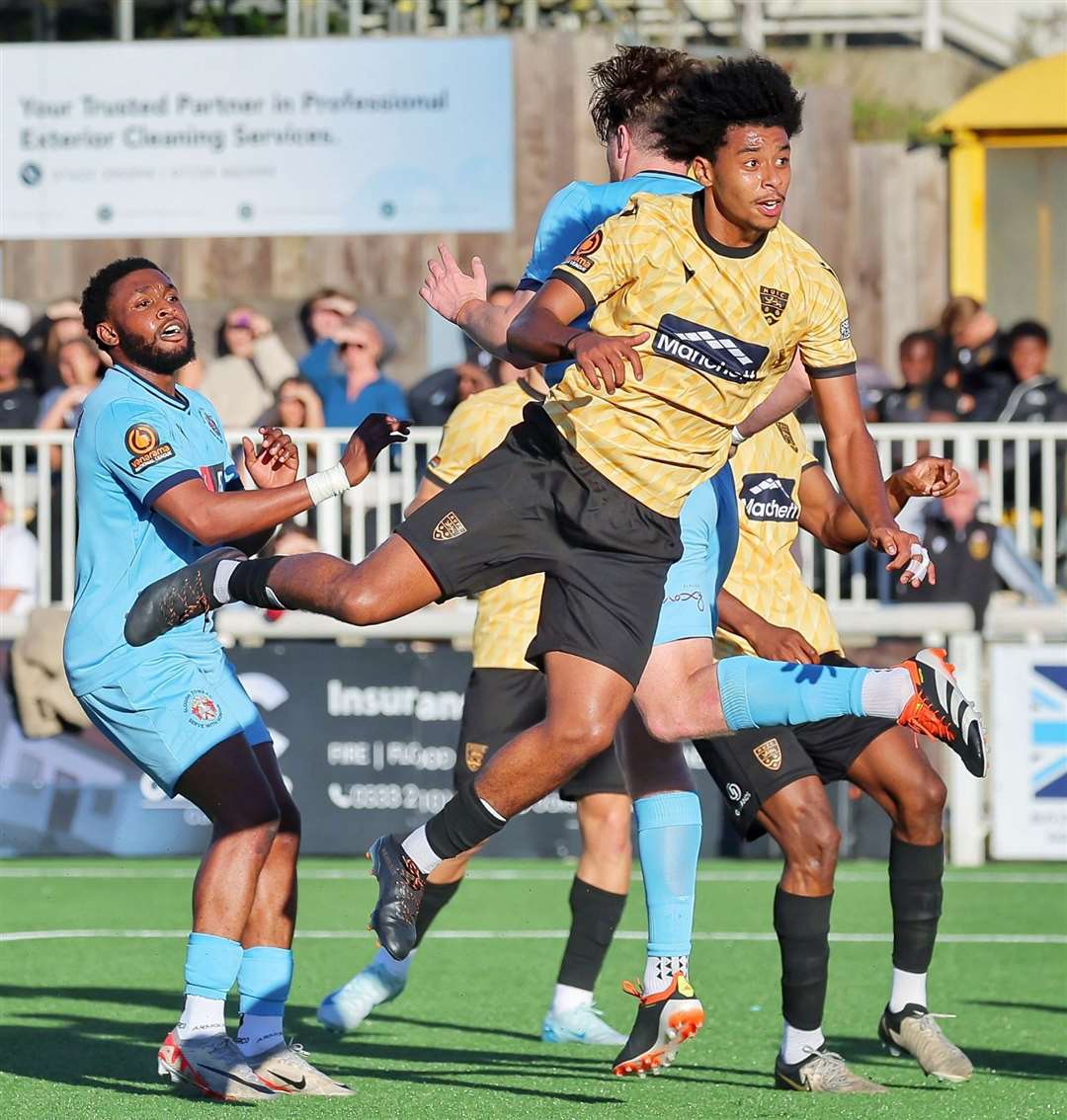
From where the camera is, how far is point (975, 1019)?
752 cm

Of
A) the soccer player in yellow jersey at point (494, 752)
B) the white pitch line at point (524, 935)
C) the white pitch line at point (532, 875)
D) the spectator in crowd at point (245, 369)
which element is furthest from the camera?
the spectator in crowd at point (245, 369)

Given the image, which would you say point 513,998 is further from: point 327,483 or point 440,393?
point 440,393

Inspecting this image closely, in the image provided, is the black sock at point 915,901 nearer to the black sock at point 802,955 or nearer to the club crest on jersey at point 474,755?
the black sock at point 802,955

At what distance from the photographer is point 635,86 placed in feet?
21.4

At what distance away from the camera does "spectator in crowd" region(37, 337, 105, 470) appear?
42.8 ft

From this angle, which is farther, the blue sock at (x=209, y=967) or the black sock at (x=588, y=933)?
the black sock at (x=588, y=933)

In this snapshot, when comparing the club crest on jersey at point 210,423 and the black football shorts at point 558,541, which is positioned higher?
the club crest on jersey at point 210,423

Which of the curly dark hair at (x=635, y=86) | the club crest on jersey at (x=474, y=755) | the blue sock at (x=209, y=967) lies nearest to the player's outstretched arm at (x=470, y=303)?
the curly dark hair at (x=635, y=86)

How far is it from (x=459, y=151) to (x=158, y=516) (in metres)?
9.56

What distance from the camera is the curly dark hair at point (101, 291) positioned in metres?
6.21

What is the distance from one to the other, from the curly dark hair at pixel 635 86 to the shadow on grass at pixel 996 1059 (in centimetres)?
288

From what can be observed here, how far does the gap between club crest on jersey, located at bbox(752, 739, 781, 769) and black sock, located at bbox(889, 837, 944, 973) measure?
0.50 meters

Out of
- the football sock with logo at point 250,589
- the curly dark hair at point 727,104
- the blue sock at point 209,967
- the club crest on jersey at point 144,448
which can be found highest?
the curly dark hair at point 727,104

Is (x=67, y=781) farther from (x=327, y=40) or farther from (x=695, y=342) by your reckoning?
(x=695, y=342)
